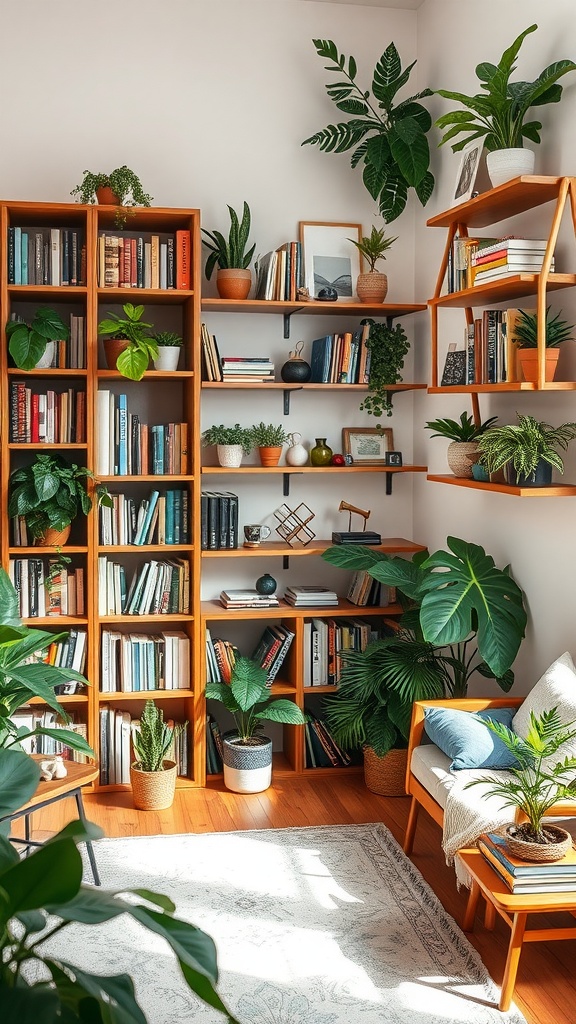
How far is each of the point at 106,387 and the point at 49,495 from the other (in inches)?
26.9

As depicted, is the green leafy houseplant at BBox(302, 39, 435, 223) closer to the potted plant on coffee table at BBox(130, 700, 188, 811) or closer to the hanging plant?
the hanging plant

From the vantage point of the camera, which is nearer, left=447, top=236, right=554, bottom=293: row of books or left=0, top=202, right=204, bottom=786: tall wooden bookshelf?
left=447, top=236, right=554, bottom=293: row of books

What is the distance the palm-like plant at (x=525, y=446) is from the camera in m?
2.99

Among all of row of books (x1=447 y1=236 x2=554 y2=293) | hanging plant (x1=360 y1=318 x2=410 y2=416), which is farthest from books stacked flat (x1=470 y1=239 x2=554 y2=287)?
hanging plant (x1=360 y1=318 x2=410 y2=416)

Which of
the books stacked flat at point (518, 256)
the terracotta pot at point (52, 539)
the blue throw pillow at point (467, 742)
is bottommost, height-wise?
the blue throw pillow at point (467, 742)

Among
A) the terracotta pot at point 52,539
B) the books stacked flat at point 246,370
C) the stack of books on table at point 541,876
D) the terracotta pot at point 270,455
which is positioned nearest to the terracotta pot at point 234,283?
the books stacked flat at point 246,370

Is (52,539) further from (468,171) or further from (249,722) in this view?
(468,171)

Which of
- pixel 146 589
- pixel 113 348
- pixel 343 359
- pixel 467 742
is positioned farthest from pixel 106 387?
pixel 467 742

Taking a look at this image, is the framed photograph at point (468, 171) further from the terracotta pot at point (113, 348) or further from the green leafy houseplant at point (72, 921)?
the green leafy houseplant at point (72, 921)

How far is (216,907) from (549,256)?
2.24m

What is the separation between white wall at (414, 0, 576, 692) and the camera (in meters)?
3.15

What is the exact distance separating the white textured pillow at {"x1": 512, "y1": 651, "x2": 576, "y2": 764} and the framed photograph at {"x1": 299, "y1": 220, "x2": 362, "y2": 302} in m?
2.02

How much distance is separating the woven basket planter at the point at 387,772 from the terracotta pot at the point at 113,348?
1.88 m

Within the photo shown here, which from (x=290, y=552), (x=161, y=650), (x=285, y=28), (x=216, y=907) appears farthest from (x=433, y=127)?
(x=216, y=907)
